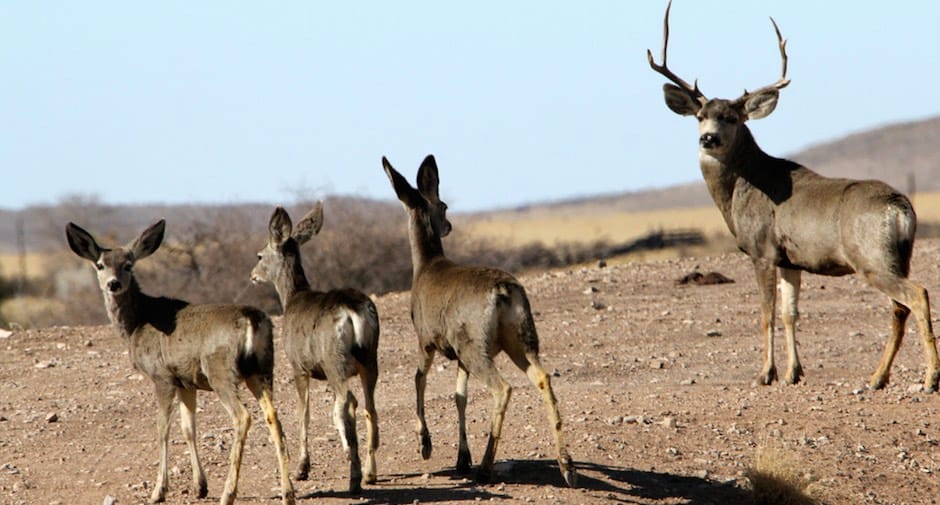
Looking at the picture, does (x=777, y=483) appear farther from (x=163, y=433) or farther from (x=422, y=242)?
(x=163, y=433)

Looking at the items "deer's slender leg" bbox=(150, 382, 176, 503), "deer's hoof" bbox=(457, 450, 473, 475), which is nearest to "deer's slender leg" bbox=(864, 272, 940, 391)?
"deer's hoof" bbox=(457, 450, 473, 475)

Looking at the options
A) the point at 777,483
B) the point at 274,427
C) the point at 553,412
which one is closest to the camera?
the point at 274,427

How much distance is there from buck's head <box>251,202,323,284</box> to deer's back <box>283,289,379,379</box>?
3.57 feet

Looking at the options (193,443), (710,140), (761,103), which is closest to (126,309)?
(193,443)

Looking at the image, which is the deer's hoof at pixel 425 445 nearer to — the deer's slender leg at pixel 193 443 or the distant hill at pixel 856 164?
the deer's slender leg at pixel 193 443

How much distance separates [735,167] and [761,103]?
78 cm

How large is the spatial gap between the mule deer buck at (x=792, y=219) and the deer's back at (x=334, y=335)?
17.7 feet

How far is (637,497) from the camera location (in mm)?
11883

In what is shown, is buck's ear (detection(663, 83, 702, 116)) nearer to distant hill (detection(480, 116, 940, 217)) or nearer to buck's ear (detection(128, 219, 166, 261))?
buck's ear (detection(128, 219, 166, 261))

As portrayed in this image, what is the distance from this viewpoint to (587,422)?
45.8 feet

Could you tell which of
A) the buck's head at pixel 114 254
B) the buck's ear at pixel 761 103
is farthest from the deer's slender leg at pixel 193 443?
the buck's ear at pixel 761 103

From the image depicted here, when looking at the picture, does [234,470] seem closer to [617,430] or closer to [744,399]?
[617,430]

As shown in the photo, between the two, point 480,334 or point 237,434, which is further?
point 480,334

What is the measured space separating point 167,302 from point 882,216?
6.62m
